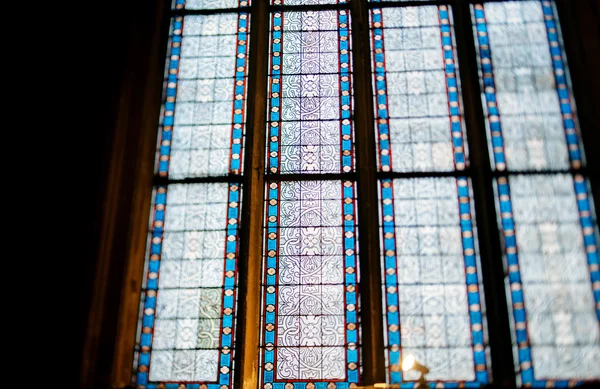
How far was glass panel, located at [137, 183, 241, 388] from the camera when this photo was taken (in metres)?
5.07

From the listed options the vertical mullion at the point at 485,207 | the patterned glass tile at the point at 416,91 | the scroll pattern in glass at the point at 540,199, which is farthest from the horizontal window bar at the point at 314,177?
the scroll pattern in glass at the point at 540,199

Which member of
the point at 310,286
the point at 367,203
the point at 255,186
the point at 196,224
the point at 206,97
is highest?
the point at 206,97

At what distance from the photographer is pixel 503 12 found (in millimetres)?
6125

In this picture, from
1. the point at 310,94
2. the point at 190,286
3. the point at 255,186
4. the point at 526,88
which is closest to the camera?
the point at 190,286

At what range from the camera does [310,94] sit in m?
5.91

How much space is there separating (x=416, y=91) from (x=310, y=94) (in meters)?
0.76

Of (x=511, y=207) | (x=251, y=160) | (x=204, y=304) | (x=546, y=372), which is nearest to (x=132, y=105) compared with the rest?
(x=251, y=160)

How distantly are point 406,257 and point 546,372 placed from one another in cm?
111

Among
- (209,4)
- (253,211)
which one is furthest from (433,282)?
(209,4)

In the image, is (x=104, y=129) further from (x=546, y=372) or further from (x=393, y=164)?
(x=546, y=372)

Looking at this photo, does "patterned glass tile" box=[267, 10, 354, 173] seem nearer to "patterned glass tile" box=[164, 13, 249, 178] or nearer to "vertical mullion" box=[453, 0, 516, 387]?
"patterned glass tile" box=[164, 13, 249, 178]

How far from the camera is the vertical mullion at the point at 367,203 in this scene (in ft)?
16.3

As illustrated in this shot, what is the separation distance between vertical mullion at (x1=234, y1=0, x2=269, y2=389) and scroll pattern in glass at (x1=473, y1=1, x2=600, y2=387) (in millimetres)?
1592

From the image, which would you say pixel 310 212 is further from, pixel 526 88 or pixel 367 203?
pixel 526 88
